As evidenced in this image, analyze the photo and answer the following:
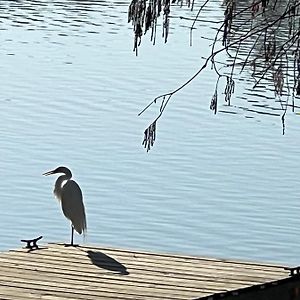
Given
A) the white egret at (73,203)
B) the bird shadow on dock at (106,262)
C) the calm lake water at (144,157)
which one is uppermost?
the bird shadow on dock at (106,262)

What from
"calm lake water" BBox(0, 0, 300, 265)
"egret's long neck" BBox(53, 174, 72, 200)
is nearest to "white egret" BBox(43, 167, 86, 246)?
"egret's long neck" BBox(53, 174, 72, 200)

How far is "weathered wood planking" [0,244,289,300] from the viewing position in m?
5.19

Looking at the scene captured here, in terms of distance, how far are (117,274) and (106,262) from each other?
12.0 inches

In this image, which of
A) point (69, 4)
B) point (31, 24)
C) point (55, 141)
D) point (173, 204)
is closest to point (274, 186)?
point (173, 204)

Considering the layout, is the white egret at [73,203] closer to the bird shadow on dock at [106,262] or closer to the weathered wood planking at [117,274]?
the weathered wood planking at [117,274]

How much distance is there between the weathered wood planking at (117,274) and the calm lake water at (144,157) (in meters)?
1.23

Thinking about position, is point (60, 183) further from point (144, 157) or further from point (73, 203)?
point (144, 157)

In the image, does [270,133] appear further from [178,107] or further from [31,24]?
[31,24]

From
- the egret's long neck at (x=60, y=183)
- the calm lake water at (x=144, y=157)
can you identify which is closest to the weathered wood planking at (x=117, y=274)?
the calm lake water at (x=144, y=157)

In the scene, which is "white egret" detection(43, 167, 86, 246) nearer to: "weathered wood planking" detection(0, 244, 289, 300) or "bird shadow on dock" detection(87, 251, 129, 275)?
"weathered wood planking" detection(0, 244, 289, 300)

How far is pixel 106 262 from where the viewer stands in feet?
19.4

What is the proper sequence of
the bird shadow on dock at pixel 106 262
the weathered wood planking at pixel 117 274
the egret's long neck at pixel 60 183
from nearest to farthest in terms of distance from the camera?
1. the weathered wood planking at pixel 117 274
2. the bird shadow on dock at pixel 106 262
3. the egret's long neck at pixel 60 183

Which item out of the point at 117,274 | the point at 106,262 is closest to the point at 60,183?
the point at 106,262

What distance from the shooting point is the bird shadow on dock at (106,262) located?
5.74m
